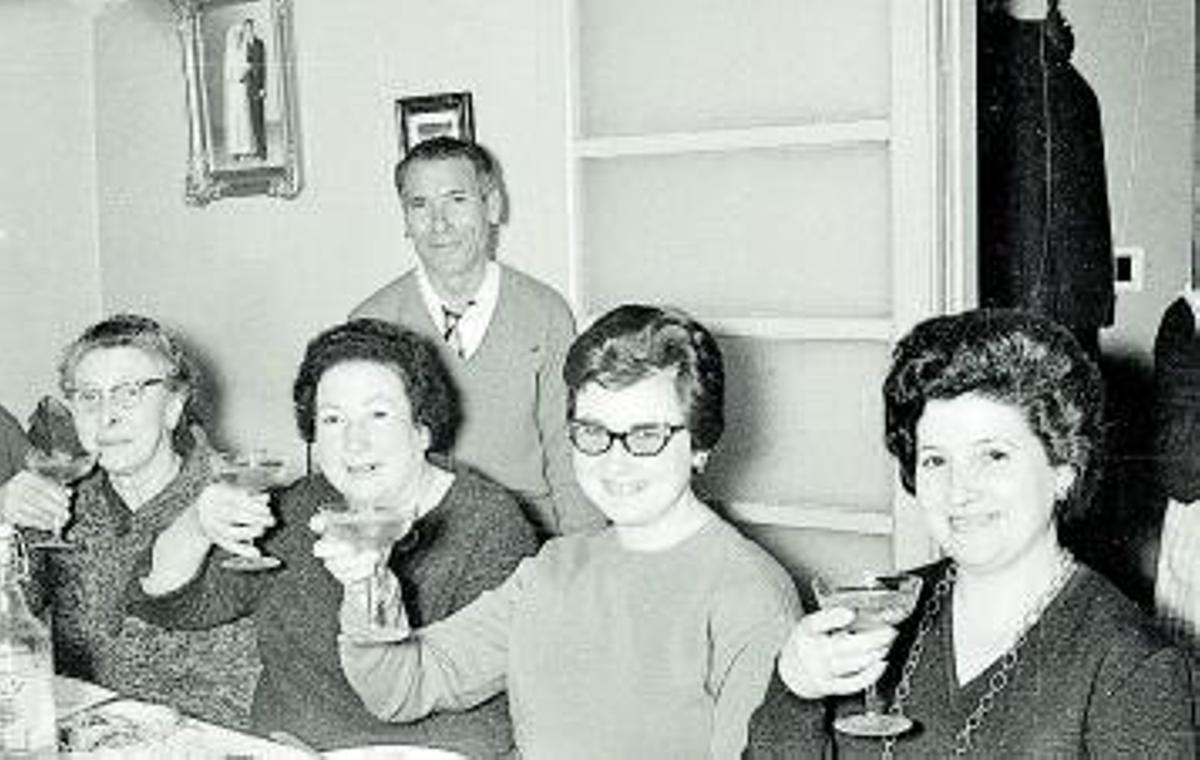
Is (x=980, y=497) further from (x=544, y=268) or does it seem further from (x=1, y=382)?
(x=1, y=382)

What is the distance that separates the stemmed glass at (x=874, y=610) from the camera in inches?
68.2

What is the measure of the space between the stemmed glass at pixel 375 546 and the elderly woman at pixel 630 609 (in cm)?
2

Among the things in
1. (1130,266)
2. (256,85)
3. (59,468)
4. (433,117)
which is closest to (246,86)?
(256,85)

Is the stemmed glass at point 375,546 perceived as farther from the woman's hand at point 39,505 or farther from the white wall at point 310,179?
the white wall at point 310,179

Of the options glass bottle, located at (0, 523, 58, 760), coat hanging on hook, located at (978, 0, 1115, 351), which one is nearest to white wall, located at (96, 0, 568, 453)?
coat hanging on hook, located at (978, 0, 1115, 351)

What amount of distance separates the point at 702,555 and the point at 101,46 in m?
3.63

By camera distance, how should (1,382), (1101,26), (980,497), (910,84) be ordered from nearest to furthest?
(980,497), (910,84), (1101,26), (1,382)

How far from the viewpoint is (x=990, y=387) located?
69.1 inches

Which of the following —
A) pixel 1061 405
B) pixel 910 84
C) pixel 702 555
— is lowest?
pixel 702 555

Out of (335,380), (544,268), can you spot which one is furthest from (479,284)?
(335,380)

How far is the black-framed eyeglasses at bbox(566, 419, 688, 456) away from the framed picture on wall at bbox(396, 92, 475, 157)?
2086 millimetres

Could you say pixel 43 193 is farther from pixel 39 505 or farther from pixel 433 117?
pixel 39 505

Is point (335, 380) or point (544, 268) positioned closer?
point (335, 380)

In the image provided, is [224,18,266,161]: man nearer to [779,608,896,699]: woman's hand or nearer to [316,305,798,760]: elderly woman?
[316,305,798,760]: elderly woman
